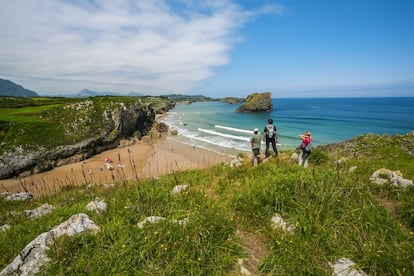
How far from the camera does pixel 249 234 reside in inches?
164

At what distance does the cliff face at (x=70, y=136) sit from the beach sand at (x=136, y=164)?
1092 mm

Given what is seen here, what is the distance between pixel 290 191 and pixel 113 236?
4.00 metres

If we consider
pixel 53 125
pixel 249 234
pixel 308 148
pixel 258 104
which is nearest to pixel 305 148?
pixel 308 148

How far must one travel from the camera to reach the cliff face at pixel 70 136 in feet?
64.1

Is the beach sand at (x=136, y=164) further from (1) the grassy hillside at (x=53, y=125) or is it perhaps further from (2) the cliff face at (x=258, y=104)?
(2) the cliff face at (x=258, y=104)

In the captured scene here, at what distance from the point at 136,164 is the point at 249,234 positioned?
19.6 meters

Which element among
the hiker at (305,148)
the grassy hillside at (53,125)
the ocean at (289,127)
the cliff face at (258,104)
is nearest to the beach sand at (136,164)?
the ocean at (289,127)

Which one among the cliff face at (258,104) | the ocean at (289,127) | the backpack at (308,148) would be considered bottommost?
the ocean at (289,127)

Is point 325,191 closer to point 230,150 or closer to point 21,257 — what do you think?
point 21,257

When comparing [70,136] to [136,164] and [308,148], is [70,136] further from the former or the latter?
[308,148]

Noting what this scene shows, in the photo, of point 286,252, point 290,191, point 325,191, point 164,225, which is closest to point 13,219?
point 164,225

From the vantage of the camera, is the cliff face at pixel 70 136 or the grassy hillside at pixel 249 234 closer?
the grassy hillside at pixel 249 234

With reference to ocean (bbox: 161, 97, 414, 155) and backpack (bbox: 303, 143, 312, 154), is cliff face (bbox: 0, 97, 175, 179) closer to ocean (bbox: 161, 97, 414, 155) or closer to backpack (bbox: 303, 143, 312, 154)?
ocean (bbox: 161, 97, 414, 155)

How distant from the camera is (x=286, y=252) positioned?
332 cm
